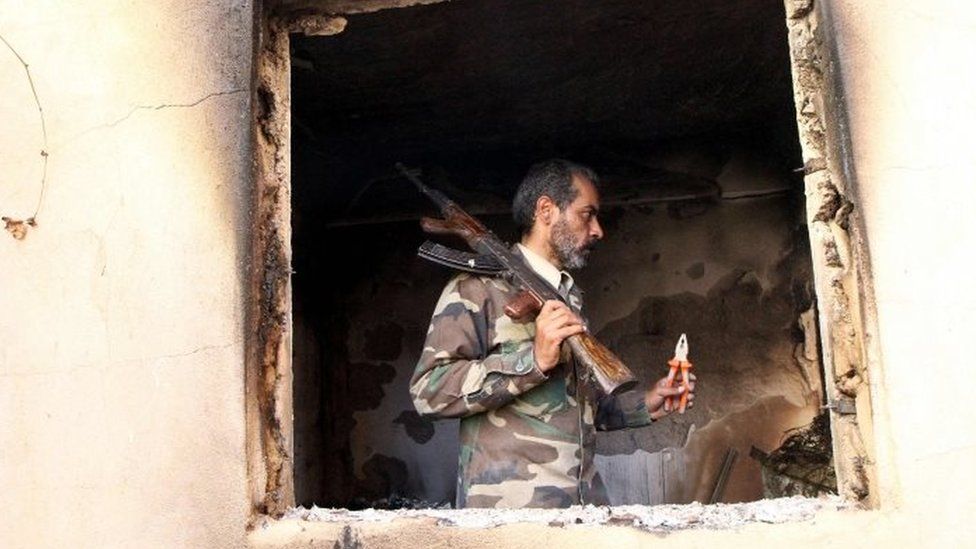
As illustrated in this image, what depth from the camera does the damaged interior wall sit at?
4.23m

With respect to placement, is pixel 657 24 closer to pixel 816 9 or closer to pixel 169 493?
pixel 816 9

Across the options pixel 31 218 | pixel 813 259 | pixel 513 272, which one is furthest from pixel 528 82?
pixel 31 218

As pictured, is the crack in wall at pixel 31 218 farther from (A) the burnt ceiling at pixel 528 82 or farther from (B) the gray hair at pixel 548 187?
(B) the gray hair at pixel 548 187

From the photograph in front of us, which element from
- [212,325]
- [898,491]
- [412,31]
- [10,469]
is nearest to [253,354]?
[212,325]

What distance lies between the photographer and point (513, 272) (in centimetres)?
335

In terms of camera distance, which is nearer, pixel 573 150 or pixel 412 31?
pixel 412 31

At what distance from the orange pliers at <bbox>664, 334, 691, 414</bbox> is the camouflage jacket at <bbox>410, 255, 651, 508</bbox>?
10.0 inches

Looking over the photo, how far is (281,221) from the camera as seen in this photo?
279 cm

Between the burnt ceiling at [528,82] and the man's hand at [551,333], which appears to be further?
the burnt ceiling at [528,82]

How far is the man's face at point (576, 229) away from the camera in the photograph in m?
3.70

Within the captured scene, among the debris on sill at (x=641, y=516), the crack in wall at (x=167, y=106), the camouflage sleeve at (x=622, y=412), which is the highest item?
the crack in wall at (x=167, y=106)

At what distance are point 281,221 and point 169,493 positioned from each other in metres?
0.70

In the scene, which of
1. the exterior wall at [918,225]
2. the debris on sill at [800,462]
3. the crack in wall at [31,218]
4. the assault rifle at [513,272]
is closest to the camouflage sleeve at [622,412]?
the assault rifle at [513,272]

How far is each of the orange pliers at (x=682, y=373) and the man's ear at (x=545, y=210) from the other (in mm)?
638
